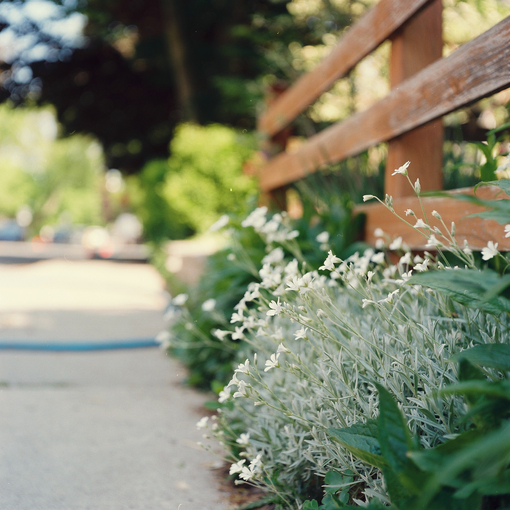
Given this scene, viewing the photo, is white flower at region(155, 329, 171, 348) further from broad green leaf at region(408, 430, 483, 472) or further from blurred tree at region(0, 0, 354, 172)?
blurred tree at region(0, 0, 354, 172)

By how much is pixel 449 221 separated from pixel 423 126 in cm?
56

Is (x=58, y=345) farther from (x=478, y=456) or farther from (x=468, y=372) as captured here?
(x=478, y=456)

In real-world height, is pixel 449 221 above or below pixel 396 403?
above

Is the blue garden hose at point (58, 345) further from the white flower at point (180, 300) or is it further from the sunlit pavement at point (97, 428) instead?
the white flower at point (180, 300)

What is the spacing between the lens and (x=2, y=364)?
11.1ft

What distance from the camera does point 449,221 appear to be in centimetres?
178

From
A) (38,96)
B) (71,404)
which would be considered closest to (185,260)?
(71,404)

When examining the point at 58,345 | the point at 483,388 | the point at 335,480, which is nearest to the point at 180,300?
the point at 335,480

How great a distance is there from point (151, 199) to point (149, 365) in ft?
27.1

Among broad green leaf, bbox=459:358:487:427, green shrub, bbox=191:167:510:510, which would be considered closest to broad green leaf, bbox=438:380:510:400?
green shrub, bbox=191:167:510:510

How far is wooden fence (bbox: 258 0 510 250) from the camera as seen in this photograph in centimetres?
156

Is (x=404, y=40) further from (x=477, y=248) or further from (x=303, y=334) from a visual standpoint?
(x=303, y=334)

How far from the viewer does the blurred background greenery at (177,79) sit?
574cm

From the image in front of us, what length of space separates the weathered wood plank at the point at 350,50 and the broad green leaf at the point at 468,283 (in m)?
1.43
